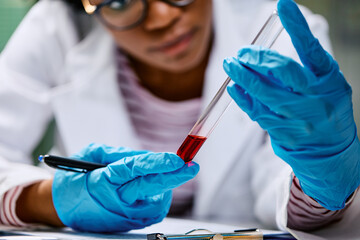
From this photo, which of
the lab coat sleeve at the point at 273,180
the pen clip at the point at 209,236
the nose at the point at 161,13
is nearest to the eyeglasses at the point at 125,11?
the nose at the point at 161,13

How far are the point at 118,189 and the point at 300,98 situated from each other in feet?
1.13

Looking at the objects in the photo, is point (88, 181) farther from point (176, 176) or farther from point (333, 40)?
point (333, 40)

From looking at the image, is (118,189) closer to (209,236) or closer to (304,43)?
(209,236)

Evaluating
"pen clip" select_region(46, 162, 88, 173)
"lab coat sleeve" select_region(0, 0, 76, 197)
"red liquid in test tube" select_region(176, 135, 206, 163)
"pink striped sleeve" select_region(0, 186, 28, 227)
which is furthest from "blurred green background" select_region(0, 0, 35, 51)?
"red liquid in test tube" select_region(176, 135, 206, 163)

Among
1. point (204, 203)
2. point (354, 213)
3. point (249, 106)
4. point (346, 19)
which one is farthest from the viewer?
point (346, 19)

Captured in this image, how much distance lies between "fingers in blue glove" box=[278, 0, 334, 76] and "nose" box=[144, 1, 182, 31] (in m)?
0.50

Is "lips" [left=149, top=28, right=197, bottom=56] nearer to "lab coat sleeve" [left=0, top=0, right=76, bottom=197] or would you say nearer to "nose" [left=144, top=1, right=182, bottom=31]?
"nose" [left=144, top=1, right=182, bottom=31]

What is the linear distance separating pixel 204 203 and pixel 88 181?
0.49 meters

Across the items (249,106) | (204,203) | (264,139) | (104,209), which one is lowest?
(204,203)

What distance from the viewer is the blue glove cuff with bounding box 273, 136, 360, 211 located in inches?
24.6

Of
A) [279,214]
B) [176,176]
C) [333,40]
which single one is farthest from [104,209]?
[333,40]

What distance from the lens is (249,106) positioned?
62cm

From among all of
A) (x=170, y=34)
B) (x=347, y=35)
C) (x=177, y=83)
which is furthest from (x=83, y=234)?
(x=347, y=35)

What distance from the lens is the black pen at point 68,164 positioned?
72 centimetres
